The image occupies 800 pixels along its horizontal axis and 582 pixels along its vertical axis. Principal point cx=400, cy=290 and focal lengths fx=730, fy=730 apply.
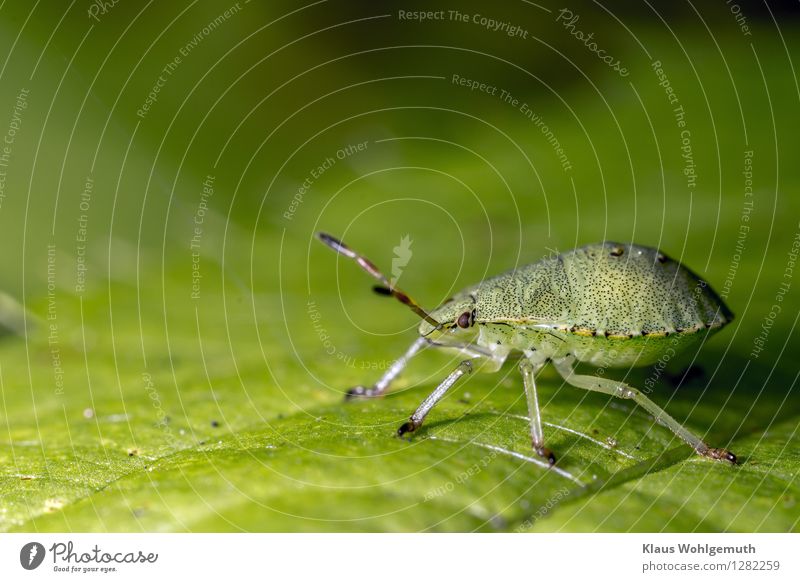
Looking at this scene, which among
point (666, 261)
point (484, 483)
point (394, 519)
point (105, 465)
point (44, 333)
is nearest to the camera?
point (394, 519)

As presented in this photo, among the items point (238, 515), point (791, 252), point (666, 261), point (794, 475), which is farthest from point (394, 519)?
point (791, 252)

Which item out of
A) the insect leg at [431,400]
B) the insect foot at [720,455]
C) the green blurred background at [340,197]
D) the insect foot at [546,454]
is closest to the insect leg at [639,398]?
the insect foot at [720,455]

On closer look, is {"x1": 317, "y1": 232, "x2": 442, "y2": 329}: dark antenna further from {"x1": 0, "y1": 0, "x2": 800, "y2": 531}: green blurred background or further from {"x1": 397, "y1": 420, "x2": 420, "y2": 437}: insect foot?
{"x1": 397, "y1": 420, "x2": 420, "y2": 437}: insect foot

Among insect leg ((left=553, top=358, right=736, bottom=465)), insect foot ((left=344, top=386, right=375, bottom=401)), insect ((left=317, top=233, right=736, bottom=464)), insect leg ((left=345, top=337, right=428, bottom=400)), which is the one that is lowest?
insect foot ((left=344, top=386, right=375, bottom=401))

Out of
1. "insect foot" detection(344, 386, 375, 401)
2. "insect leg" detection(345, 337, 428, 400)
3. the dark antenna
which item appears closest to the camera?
the dark antenna

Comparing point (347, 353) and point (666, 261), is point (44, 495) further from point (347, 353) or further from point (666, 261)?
point (666, 261)

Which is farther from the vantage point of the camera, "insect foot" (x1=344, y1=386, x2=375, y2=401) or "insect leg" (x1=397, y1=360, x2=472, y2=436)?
"insect foot" (x1=344, y1=386, x2=375, y2=401)

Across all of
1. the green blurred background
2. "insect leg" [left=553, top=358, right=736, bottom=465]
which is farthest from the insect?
the green blurred background
